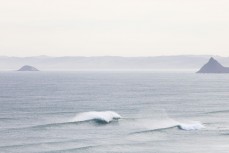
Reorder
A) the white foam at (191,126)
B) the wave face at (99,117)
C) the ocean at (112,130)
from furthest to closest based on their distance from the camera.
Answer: the wave face at (99,117) → the white foam at (191,126) → the ocean at (112,130)

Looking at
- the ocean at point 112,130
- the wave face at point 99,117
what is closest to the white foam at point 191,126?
the ocean at point 112,130

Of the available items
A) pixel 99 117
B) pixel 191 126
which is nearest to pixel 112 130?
pixel 99 117

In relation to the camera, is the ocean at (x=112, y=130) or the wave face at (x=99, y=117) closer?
the ocean at (x=112, y=130)

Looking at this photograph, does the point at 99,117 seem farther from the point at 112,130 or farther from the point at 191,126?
the point at 191,126

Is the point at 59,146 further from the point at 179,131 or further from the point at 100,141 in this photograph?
the point at 179,131

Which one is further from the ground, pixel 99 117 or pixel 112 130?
pixel 99 117

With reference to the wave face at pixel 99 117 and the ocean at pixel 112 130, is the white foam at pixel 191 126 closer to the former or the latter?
the ocean at pixel 112 130

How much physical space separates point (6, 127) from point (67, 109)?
101 ft

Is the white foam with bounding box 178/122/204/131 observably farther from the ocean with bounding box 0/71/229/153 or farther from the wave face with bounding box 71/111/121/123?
the wave face with bounding box 71/111/121/123

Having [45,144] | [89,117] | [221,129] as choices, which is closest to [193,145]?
[221,129]

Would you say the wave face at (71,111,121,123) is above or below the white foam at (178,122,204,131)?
above

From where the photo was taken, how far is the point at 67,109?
105 meters

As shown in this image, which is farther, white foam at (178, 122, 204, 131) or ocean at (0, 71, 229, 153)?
white foam at (178, 122, 204, 131)

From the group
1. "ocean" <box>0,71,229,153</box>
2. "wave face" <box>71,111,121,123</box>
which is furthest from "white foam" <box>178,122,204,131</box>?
"wave face" <box>71,111,121,123</box>
